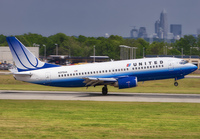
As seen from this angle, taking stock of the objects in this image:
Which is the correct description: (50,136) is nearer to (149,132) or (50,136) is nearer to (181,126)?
(149,132)

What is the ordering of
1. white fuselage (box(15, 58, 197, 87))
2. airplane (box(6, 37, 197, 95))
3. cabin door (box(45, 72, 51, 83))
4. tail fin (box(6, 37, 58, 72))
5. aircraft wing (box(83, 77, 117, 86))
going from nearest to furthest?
aircraft wing (box(83, 77, 117, 86)), tail fin (box(6, 37, 58, 72)), airplane (box(6, 37, 197, 95)), white fuselage (box(15, 58, 197, 87)), cabin door (box(45, 72, 51, 83))

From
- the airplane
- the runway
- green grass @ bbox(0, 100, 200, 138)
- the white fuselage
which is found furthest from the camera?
the white fuselage

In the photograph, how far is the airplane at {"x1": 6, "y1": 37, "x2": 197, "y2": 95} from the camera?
44.4 meters

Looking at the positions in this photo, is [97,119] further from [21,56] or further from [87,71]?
[21,56]

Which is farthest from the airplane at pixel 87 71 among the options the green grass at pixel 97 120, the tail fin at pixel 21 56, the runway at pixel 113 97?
the green grass at pixel 97 120

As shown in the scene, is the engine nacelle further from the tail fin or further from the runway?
the tail fin

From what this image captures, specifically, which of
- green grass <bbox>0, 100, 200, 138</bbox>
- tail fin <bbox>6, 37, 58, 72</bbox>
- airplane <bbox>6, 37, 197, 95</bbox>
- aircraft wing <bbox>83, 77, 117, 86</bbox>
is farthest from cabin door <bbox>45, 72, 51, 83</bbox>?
green grass <bbox>0, 100, 200, 138</bbox>

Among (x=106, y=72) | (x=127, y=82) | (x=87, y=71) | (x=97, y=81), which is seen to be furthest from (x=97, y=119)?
(x=87, y=71)

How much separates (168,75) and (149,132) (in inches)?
964

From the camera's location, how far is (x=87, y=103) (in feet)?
119

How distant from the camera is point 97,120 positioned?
2588 cm

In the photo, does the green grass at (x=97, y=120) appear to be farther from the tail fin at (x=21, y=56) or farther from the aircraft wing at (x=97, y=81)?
the tail fin at (x=21, y=56)

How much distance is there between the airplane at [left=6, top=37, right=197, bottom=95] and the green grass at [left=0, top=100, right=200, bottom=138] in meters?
8.13

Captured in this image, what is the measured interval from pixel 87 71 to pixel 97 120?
1953 centimetres
